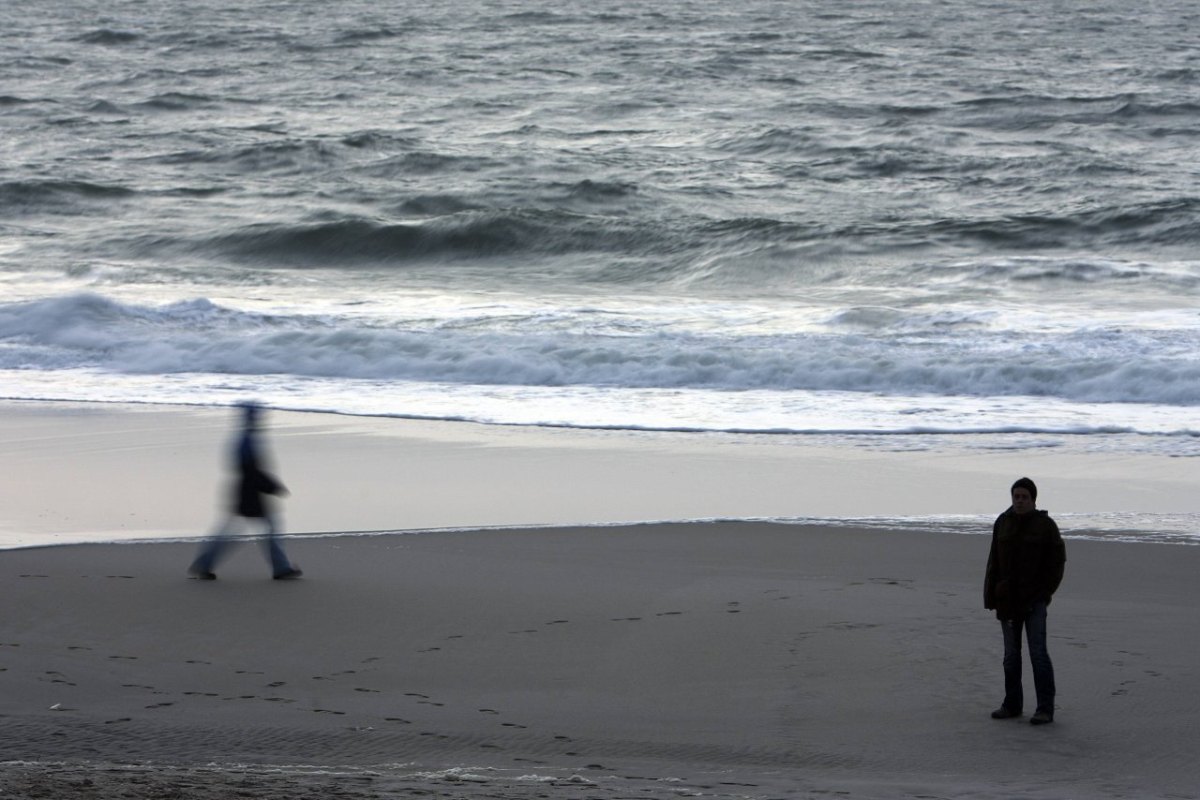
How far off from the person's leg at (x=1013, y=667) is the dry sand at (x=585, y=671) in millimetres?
109

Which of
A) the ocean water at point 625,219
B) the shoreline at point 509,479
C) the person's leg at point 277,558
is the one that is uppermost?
the ocean water at point 625,219

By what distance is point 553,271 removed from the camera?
2455 cm

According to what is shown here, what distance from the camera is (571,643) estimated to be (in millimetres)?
7223

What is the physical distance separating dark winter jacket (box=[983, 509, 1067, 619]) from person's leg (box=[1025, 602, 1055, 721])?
49 mm

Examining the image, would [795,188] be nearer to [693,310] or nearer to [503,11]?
[693,310]

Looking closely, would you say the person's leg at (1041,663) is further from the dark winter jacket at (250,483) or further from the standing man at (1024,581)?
the dark winter jacket at (250,483)

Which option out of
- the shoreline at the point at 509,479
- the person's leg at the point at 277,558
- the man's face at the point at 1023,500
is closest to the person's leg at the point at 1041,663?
the man's face at the point at 1023,500

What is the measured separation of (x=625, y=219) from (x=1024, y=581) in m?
21.2

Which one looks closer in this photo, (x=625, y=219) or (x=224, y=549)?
(x=224, y=549)

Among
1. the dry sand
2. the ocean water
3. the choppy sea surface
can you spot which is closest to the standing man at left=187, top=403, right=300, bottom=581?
the dry sand

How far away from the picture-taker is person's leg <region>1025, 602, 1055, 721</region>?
6133 mm

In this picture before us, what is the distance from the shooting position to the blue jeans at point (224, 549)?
8.34 meters

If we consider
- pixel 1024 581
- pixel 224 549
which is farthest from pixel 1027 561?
pixel 224 549

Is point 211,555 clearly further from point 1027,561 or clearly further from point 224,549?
point 1027,561
